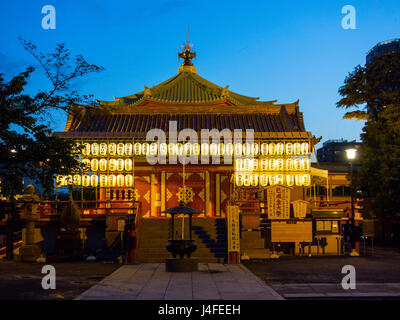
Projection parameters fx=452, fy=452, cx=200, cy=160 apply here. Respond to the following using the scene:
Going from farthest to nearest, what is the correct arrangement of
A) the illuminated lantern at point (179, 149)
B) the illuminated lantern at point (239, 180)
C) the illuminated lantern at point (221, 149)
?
the illuminated lantern at point (179, 149) < the illuminated lantern at point (221, 149) < the illuminated lantern at point (239, 180)

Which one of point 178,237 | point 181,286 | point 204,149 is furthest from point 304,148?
point 181,286

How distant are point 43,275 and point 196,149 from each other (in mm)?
13916

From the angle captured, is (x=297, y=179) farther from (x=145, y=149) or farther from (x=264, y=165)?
(x=145, y=149)

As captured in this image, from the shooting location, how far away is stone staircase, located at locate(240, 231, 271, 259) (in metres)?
23.3

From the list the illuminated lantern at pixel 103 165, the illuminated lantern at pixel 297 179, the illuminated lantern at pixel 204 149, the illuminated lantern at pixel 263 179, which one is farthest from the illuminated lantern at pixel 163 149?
the illuminated lantern at pixel 297 179

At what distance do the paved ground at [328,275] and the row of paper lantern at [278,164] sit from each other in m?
5.88

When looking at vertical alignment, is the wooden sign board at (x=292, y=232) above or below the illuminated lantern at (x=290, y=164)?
below

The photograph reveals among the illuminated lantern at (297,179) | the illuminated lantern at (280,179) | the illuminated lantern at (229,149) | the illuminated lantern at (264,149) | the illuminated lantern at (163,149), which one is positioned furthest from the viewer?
the illuminated lantern at (163,149)

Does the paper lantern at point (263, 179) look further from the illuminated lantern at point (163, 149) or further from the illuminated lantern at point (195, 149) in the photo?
the illuminated lantern at point (163, 149)

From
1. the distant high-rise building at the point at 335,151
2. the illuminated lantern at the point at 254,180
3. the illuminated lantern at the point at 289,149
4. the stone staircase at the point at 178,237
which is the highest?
the distant high-rise building at the point at 335,151

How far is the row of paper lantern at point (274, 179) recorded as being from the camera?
89.1ft

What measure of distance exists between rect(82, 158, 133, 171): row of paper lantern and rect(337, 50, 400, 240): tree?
15.9 metres
